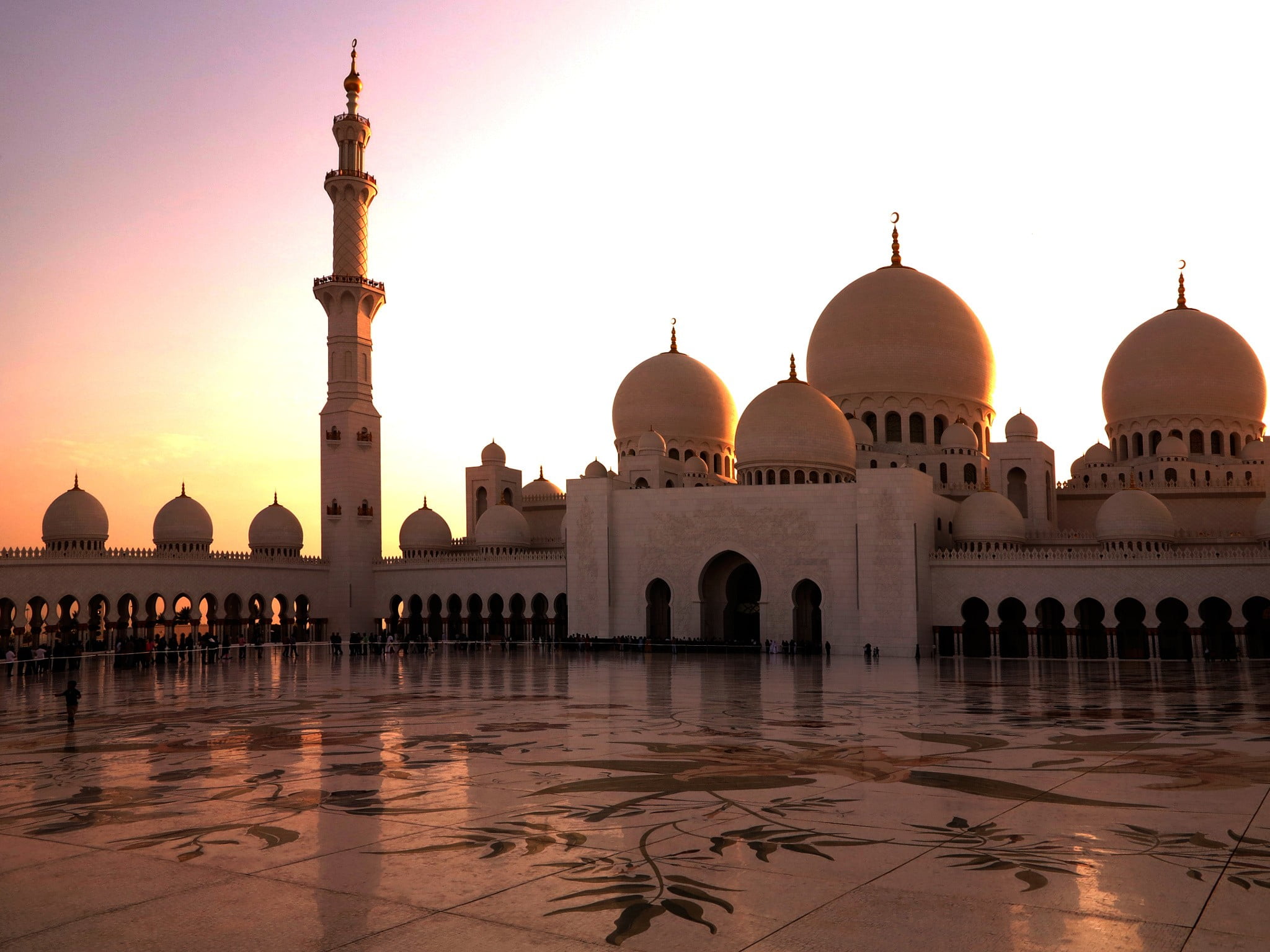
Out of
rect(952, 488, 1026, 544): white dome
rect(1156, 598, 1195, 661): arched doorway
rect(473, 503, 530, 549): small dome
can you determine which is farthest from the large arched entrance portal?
rect(1156, 598, 1195, 661): arched doorway

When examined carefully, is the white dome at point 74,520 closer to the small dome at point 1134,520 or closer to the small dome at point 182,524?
the small dome at point 182,524

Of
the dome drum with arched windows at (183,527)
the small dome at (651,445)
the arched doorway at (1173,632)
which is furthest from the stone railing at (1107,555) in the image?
the dome drum with arched windows at (183,527)

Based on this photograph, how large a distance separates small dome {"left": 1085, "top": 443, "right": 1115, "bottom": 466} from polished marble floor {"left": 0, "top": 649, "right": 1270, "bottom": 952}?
28143mm

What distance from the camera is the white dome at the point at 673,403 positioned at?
135ft

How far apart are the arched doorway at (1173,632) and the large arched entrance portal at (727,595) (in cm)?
1105

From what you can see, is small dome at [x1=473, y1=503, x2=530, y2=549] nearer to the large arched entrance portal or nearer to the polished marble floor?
the large arched entrance portal

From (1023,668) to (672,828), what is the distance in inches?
757

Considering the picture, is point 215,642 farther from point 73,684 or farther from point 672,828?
point 672,828

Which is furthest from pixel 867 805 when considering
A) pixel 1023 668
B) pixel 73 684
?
pixel 1023 668

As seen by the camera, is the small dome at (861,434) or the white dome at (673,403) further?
the white dome at (673,403)

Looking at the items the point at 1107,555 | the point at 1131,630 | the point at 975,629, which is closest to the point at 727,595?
the point at 975,629

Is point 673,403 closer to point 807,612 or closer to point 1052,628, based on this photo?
point 807,612

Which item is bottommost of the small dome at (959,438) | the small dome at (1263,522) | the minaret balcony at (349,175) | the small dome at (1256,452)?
the small dome at (1263,522)

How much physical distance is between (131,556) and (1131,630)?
92.2ft
